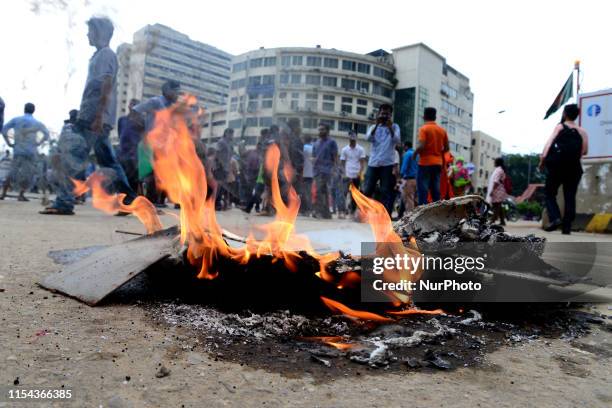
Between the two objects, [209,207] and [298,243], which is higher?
[209,207]

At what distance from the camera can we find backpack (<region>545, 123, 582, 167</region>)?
672cm

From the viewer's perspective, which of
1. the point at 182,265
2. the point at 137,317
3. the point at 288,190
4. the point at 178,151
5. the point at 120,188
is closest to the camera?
the point at 137,317

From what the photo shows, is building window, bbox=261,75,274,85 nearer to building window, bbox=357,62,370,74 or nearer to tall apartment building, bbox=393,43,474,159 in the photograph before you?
building window, bbox=357,62,370,74

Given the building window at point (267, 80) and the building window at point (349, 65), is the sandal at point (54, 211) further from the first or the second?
the building window at point (349, 65)

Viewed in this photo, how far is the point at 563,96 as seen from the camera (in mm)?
13391

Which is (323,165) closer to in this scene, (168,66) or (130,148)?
(168,66)

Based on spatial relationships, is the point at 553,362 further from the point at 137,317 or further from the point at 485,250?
the point at 137,317

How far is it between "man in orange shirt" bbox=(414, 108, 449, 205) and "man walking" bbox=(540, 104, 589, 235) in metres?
1.75

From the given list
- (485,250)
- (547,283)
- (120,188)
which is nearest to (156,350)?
(485,250)

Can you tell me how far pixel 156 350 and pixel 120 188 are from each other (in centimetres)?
554

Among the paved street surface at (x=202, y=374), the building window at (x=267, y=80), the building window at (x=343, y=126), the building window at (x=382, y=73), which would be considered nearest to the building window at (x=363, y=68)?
the building window at (x=382, y=73)

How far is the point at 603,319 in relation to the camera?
241 centimetres

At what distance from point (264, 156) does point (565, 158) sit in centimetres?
609

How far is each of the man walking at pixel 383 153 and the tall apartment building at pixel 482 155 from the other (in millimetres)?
86230
